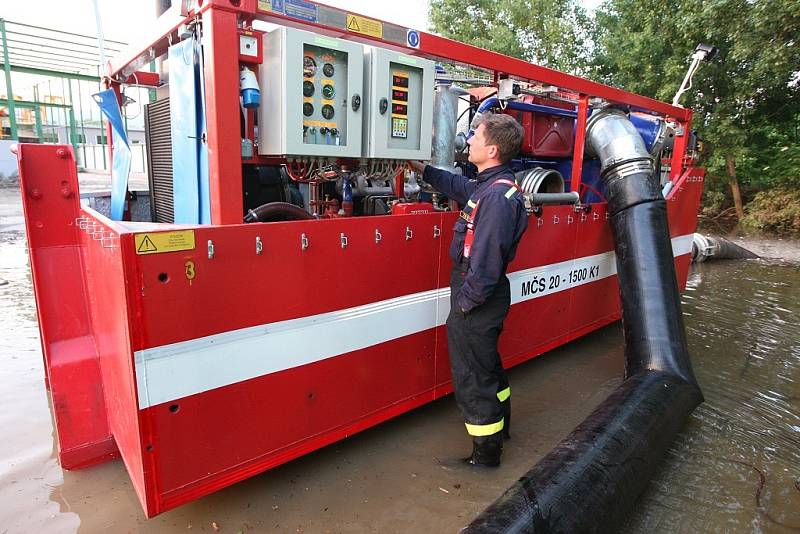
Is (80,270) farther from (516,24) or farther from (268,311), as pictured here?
(516,24)

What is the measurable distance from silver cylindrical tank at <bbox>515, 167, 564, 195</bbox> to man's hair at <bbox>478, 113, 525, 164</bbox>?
1.05 m

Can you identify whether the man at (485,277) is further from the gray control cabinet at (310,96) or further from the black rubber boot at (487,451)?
the gray control cabinet at (310,96)

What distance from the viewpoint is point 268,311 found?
7.20ft

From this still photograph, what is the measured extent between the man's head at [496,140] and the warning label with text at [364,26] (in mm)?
683

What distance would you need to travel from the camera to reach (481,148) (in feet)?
8.59

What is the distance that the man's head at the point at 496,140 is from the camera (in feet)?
8.41

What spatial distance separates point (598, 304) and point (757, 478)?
1.99 metres

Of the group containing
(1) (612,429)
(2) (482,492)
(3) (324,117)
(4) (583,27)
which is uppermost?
(4) (583,27)

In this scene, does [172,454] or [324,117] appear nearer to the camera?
[172,454]

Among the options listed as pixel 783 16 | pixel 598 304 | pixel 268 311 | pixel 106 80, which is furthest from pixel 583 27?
pixel 268 311

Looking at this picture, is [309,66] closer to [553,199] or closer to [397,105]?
[397,105]

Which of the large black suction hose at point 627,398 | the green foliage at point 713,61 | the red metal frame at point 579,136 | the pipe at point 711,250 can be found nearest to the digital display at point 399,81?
the red metal frame at point 579,136

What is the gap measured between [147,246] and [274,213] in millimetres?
806

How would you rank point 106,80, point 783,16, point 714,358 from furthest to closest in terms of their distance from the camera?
point 783,16
point 714,358
point 106,80
